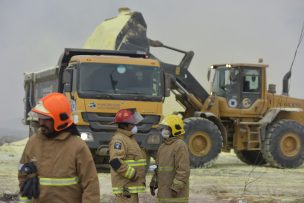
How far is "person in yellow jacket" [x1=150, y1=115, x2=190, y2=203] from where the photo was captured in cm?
682

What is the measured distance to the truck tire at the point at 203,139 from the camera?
16594mm

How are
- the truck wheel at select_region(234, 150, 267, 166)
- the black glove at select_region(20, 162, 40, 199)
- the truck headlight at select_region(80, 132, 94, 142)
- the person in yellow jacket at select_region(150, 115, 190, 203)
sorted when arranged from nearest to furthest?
the black glove at select_region(20, 162, 40, 199), the person in yellow jacket at select_region(150, 115, 190, 203), the truck headlight at select_region(80, 132, 94, 142), the truck wheel at select_region(234, 150, 267, 166)

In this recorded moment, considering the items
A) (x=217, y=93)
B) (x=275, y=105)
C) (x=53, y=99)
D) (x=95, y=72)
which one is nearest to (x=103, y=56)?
(x=95, y=72)

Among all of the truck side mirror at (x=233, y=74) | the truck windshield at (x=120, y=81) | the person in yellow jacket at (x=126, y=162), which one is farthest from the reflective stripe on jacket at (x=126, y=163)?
the truck side mirror at (x=233, y=74)

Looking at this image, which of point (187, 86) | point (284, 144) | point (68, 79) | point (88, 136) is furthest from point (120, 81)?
point (284, 144)

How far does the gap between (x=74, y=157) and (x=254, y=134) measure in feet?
45.2

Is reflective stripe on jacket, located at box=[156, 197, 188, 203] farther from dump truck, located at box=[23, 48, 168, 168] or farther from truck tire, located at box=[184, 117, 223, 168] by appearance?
truck tire, located at box=[184, 117, 223, 168]

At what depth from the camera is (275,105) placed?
60.0 ft

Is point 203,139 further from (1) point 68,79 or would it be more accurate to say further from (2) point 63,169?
(2) point 63,169

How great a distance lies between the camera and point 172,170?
693cm

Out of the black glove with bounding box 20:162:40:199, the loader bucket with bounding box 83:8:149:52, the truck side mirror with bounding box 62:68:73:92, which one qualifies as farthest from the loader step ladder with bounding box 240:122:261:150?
the black glove with bounding box 20:162:40:199

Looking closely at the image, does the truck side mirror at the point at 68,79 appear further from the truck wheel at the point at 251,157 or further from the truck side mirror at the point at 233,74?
the truck wheel at the point at 251,157

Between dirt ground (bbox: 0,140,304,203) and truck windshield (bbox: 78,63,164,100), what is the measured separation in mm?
1765

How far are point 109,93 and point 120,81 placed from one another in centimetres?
36
